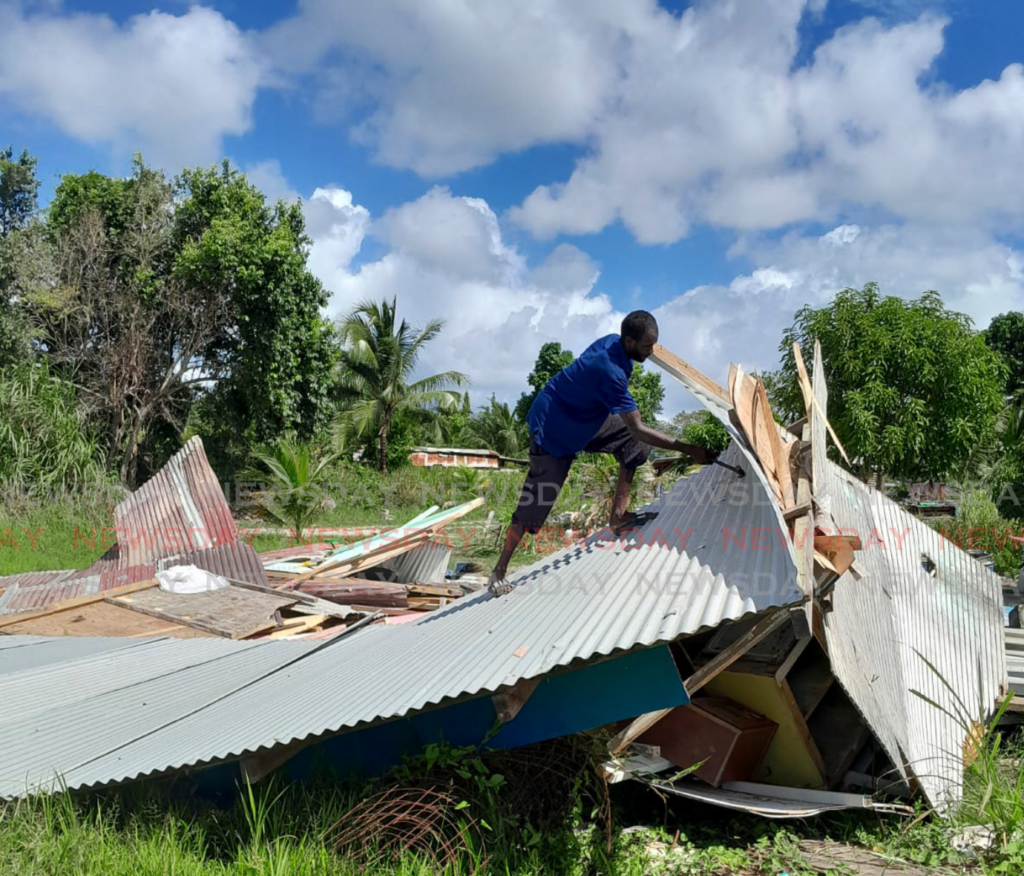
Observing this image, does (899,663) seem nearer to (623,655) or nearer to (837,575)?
(837,575)

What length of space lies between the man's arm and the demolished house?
161mm

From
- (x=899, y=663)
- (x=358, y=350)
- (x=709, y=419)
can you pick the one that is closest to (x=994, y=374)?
(x=709, y=419)

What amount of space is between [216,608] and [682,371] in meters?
4.09

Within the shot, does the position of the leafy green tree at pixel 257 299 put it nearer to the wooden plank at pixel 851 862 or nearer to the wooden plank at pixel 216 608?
the wooden plank at pixel 216 608

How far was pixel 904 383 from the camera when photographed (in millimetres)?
10812

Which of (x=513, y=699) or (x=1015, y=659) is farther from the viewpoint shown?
(x=1015, y=659)

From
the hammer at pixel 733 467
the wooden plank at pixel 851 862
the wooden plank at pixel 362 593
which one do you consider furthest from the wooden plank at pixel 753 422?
the wooden plank at pixel 362 593

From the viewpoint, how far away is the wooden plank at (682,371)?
343 cm

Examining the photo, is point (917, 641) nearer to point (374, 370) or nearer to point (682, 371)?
point (682, 371)

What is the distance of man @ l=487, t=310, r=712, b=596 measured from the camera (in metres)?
3.62

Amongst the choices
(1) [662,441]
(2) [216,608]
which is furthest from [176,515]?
(1) [662,441]

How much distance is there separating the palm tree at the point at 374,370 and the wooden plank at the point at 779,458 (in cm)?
1986

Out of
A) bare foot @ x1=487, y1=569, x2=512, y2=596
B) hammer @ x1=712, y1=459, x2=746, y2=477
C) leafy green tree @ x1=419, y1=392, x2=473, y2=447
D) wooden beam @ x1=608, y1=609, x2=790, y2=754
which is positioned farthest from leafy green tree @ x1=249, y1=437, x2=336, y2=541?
leafy green tree @ x1=419, y1=392, x2=473, y2=447

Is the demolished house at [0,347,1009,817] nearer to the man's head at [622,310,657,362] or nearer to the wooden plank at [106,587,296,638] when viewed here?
the man's head at [622,310,657,362]
